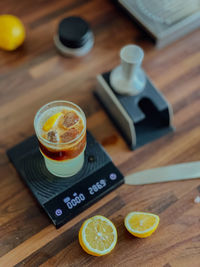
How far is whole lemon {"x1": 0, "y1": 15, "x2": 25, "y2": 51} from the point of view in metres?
0.86

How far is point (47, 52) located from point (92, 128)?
0.91ft

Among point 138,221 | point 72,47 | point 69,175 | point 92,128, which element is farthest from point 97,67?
point 138,221

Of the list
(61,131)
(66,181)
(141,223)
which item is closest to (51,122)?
(61,131)

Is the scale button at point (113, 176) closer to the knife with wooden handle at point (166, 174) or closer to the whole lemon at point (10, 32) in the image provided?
the knife with wooden handle at point (166, 174)

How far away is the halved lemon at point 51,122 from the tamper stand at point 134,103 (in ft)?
0.62

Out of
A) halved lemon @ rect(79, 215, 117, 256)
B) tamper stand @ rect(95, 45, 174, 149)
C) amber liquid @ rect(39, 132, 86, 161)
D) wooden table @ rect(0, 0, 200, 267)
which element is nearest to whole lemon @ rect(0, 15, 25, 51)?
wooden table @ rect(0, 0, 200, 267)

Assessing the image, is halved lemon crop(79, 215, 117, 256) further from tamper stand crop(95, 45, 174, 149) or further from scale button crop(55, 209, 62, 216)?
tamper stand crop(95, 45, 174, 149)

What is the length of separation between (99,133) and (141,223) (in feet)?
0.81

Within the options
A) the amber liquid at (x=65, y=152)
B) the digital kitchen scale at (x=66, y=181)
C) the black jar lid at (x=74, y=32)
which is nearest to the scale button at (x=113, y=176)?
the digital kitchen scale at (x=66, y=181)

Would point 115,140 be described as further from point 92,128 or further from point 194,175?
point 194,175

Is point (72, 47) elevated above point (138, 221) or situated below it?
above

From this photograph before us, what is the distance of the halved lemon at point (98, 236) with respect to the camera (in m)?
0.62

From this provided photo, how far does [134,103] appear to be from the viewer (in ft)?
2.52

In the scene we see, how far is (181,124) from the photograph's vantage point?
32.2 inches
